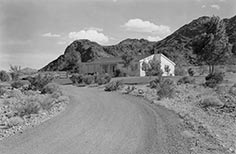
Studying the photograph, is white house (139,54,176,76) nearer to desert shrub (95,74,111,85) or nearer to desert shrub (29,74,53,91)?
desert shrub (95,74,111,85)

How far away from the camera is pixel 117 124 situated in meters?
12.7

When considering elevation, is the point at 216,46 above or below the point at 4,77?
above

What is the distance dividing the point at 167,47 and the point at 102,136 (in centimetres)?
12782

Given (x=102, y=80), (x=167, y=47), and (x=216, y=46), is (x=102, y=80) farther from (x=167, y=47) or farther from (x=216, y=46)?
(x=167, y=47)

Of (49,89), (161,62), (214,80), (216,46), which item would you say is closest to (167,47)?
(161,62)

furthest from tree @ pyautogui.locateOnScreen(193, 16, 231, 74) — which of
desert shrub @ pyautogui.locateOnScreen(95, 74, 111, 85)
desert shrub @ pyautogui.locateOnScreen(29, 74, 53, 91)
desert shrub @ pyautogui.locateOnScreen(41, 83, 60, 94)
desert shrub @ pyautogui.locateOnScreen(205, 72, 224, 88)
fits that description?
desert shrub @ pyautogui.locateOnScreen(41, 83, 60, 94)

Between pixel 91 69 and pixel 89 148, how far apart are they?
2800 inches

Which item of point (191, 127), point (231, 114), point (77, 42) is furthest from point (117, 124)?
point (77, 42)

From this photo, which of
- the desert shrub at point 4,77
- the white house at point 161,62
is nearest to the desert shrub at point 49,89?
the desert shrub at point 4,77

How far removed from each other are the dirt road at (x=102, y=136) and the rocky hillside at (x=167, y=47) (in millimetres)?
69481

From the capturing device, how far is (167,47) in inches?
5315

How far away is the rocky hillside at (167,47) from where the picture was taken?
116650mm

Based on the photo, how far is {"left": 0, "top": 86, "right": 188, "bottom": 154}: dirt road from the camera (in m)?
8.90

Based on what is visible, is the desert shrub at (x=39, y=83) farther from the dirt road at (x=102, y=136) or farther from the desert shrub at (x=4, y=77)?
the desert shrub at (x=4, y=77)
